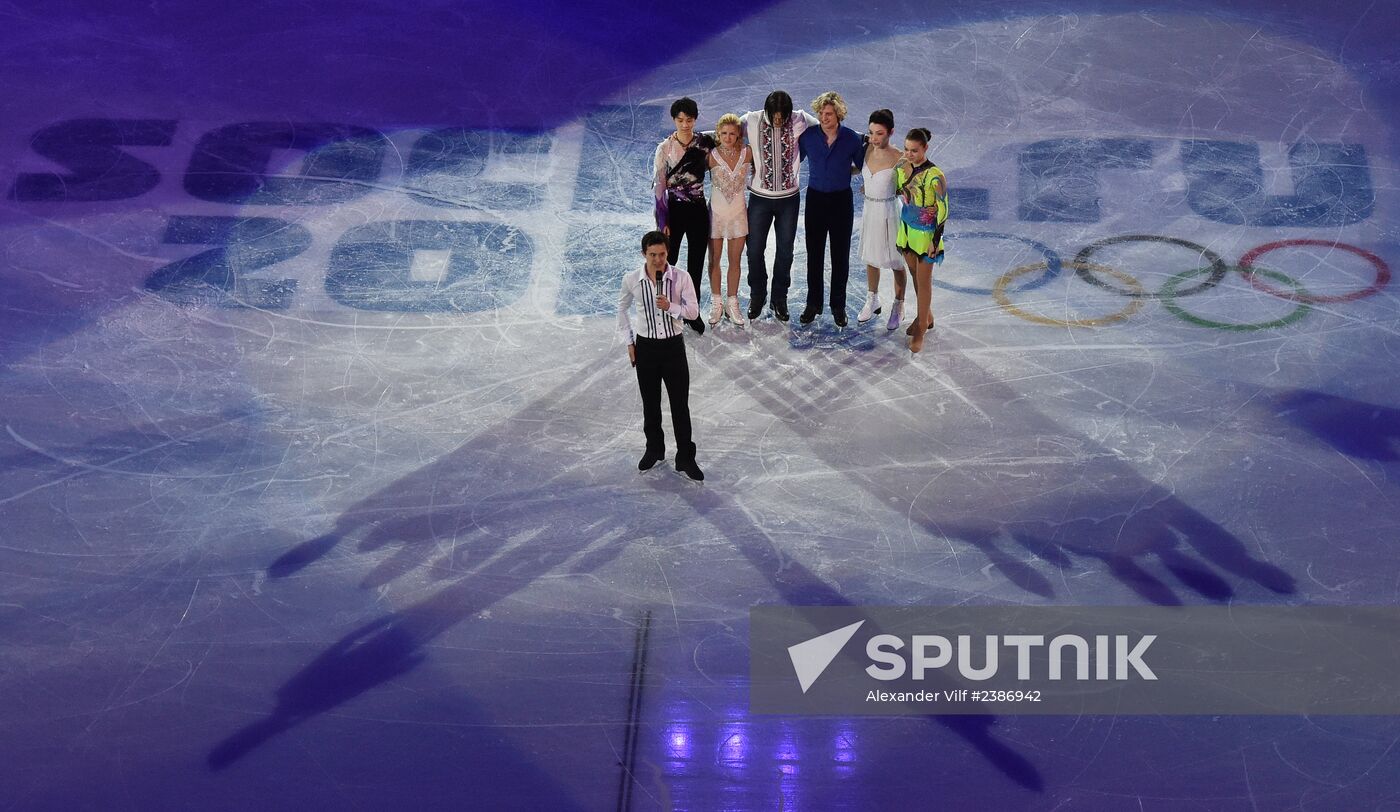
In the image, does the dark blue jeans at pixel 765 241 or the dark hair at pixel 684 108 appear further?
the dark blue jeans at pixel 765 241

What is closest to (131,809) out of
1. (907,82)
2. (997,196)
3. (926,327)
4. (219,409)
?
(219,409)

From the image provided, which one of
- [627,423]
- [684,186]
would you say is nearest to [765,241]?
[684,186]

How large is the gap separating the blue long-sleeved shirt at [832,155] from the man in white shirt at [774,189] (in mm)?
72

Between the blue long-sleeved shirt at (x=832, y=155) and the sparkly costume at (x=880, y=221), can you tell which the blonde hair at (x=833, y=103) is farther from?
the sparkly costume at (x=880, y=221)

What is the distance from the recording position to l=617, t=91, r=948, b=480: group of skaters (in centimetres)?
934

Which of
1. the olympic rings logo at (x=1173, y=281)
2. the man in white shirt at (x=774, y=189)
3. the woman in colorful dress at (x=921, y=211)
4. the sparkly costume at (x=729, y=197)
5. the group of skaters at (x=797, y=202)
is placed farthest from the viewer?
the olympic rings logo at (x=1173, y=281)

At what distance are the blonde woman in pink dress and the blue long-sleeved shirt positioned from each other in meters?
0.36

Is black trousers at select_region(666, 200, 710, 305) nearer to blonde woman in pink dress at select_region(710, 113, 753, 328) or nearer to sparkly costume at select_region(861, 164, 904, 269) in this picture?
blonde woman in pink dress at select_region(710, 113, 753, 328)

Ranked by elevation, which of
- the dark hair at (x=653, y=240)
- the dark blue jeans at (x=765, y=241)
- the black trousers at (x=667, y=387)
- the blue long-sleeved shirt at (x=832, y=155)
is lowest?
the black trousers at (x=667, y=387)

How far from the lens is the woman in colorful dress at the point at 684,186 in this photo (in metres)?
9.41

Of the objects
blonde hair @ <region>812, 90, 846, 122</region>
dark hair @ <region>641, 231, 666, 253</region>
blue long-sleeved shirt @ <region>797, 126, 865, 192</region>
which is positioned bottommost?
dark hair @ <region>641, 231, 666, 253</region>

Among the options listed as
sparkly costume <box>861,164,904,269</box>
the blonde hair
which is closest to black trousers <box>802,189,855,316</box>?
sparkly costume <box>861,164,904,269</box>

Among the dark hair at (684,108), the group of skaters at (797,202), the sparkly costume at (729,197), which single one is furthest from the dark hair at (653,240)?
the sparkly costume at (729,197)

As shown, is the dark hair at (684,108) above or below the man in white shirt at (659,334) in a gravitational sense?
above
